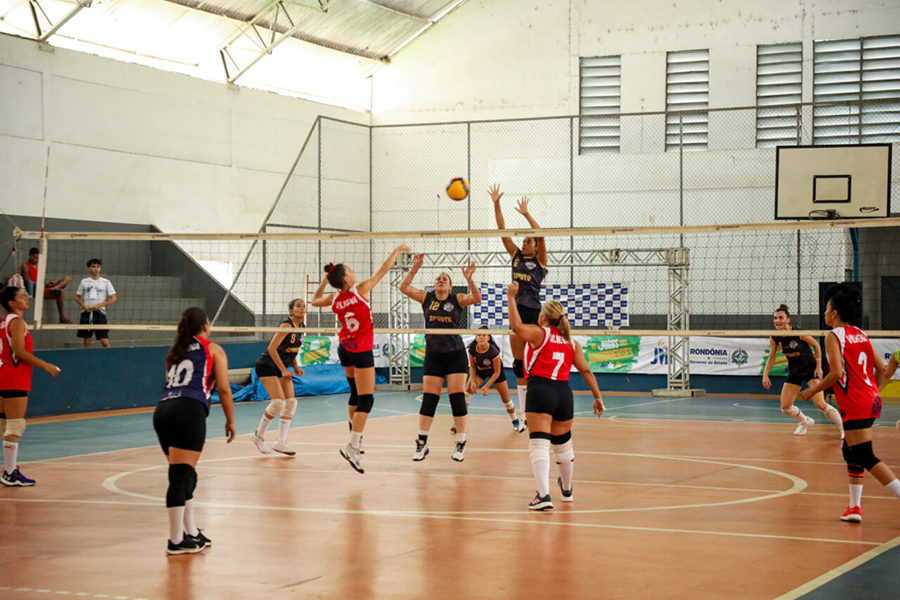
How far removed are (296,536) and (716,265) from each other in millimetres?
17635

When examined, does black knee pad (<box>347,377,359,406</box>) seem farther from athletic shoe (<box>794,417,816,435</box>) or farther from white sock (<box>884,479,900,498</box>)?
athletic shoe (<box>794,417,816,435</box>)

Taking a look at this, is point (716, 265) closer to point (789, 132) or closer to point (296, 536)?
point (789, 132)

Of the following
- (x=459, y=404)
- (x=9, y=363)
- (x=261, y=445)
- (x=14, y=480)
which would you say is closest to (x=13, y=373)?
(x=9, y=363)

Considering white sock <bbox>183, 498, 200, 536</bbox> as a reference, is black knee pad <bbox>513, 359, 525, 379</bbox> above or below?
above

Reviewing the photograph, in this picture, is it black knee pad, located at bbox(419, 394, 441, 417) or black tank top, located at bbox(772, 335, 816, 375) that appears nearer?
black knee pad, located at bbox(419, 394, 441, 417)

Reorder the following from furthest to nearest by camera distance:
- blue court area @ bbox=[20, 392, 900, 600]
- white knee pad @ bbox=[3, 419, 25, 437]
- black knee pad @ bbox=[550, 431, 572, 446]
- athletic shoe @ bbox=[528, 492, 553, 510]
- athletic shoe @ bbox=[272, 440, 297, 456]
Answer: athletic shoe @ bbox=[272, 440, 297, 456]
white knee pad @ bbox=[3, 419, 25, 437]
black knee pad @ bbox=[550, 431, 572, 446]
athletic shoe @ bbox=[528, 492, 553, 510]
blue court area @ bbox=[20, 392, 900, 600]

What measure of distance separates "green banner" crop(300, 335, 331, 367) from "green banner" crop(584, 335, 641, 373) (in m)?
6.19

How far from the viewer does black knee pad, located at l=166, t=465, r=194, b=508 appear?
19.3 feet

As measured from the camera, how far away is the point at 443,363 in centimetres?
1037

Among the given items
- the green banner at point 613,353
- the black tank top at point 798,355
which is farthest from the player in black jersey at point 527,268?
the green banner at point 613,353

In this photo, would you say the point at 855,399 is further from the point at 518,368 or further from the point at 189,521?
the point at 518,368

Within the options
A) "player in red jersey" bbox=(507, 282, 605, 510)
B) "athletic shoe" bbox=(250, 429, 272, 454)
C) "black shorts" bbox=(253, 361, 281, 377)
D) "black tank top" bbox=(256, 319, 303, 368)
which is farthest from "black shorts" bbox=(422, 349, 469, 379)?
"player in red jersey" bbox=(507, 282, 605, 510)

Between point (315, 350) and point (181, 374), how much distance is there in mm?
15751

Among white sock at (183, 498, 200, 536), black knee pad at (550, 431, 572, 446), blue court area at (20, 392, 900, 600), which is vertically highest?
black knee pad at (550, 431, 572, 446)
